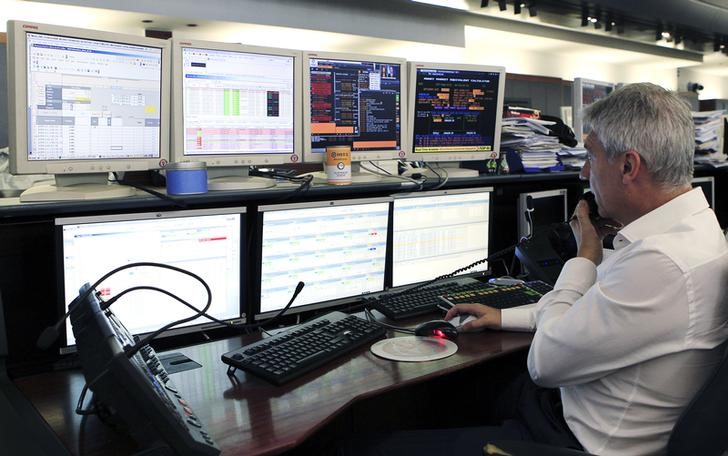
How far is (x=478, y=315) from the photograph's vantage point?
169cm

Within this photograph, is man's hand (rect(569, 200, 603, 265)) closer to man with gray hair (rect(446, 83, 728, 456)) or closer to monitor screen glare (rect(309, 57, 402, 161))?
man with gray hair (rect(446, 83, 728, 456))

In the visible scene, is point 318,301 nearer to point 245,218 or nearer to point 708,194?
point 245,218

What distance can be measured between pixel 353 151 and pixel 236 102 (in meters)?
0.41

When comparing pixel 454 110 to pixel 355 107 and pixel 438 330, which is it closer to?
pixel 355 107

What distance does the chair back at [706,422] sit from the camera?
1.05 metres

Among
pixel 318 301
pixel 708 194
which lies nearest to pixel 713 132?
pixel 708 194

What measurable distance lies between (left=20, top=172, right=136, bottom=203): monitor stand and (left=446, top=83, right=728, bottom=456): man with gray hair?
3.29ft

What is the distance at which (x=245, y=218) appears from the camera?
165cm

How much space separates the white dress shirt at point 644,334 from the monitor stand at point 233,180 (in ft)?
2.69

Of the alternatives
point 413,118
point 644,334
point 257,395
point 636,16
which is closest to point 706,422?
point 644,334

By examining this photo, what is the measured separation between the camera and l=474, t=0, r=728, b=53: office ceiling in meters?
5.46

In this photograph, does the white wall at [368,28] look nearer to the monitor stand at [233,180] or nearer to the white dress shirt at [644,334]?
the monitor stand at [233,180]

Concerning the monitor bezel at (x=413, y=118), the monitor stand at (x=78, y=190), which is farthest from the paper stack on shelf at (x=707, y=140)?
the monitor stand at (x=78, y=190)

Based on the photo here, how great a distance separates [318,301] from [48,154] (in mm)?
788
